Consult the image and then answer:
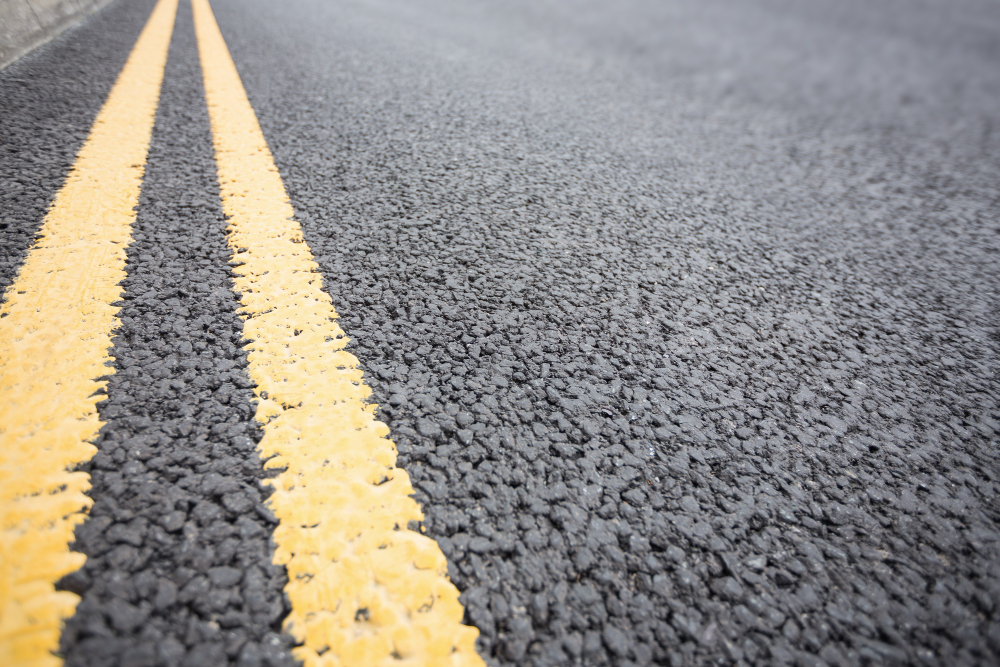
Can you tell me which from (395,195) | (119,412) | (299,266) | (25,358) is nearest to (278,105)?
(395,195)

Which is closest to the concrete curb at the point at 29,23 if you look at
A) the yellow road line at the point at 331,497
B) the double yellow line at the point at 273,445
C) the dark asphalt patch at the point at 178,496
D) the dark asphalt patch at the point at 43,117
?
the dark asphalt patch at the point at 43,117

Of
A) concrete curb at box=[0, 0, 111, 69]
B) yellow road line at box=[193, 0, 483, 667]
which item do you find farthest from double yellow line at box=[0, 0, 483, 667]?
concrete curb at box=[0, 0, 111, 69]

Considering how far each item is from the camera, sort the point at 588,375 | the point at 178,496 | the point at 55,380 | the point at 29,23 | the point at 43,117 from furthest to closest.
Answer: the point at 29,23 < the point at 43,117 < the point at 588,375 < the point at 55,380 < the point at 178,496

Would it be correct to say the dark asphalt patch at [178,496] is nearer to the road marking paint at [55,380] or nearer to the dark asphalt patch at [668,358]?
the road marking paint at [55,380]

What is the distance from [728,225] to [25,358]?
6.11 feet

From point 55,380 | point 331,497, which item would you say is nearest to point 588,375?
point 331,497

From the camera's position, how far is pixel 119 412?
785mm

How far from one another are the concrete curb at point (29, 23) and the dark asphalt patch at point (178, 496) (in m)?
1.85

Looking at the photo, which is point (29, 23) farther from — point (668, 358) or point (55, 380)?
point (668, 358)

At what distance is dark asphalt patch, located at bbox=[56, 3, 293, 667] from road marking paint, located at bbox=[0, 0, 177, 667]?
2 cm

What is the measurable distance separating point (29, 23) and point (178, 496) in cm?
294

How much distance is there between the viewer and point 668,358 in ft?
3.47

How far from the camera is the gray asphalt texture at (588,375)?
0.65m

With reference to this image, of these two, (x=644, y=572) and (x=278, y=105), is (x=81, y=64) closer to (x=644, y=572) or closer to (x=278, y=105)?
(x=278, y=105)
